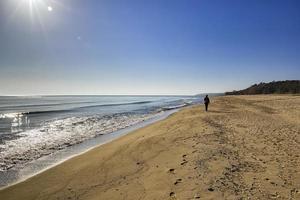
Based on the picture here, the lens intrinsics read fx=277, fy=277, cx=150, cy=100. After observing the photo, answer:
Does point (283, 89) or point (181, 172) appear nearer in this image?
point (181, 172)

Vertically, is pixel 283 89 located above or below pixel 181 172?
above

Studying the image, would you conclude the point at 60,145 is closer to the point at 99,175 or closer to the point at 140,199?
the point at 99,175

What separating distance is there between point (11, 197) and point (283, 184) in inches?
285

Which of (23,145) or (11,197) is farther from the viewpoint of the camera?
(23,145)

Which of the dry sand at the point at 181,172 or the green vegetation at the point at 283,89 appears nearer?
the dry sand at the point at 181,172

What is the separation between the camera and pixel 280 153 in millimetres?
9609

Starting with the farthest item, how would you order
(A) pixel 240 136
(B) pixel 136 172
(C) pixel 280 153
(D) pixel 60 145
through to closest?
1. (D) pixel 60 145
2. (A) pixel 240 136
3. (C) pixel 280 153
4. (B) pixel 136 172

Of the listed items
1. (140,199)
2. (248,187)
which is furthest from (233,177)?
(140,199)

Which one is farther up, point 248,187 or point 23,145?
point 248,187

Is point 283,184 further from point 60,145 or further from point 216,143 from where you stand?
point 60,145

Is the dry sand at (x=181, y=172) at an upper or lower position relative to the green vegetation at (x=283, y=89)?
lower

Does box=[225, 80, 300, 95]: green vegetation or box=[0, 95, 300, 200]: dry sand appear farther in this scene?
box=[225, 80, 300, 95]: green vegetation

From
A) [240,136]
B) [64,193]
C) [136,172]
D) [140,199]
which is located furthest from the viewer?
[240,136]

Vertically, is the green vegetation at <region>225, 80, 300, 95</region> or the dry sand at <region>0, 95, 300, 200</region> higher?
the green vegetation at <region>225, 80, 300, 95</region>
